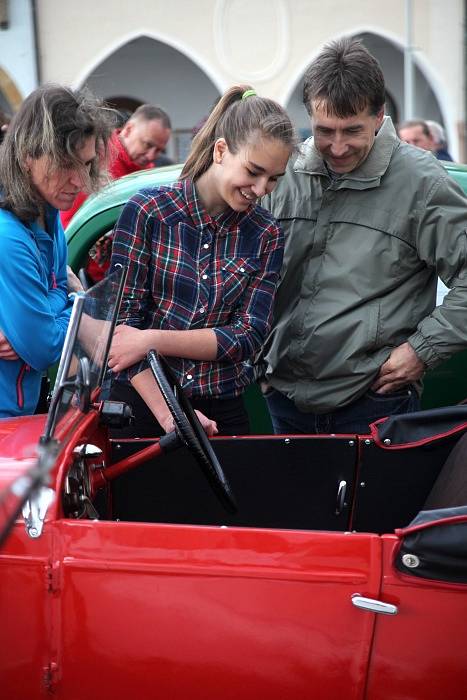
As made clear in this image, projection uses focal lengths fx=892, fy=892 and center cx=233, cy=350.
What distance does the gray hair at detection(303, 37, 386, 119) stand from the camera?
2676 millimetres

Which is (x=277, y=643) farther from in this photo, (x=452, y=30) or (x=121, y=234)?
(x=452, y=30)

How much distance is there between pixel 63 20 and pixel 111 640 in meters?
12.9

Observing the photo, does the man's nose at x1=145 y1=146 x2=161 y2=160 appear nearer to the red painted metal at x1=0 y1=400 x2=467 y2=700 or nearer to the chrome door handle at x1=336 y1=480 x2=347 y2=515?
the chrome door handle at x1=336 y1=480 x2=347 y2=515

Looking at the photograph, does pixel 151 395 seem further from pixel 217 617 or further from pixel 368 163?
pixel 368 163

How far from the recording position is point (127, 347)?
2551 millimetres

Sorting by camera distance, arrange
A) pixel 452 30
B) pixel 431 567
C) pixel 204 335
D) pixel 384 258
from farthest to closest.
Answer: pixel 452 30, pixel 384 258, pixel 204 335, pixel 431 567

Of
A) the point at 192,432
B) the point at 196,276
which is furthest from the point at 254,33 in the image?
the point at 192,432

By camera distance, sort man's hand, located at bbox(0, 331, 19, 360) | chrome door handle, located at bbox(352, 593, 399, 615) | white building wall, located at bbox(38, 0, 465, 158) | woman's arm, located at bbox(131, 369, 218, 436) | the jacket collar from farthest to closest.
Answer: white building wall, located at bbox(38, 0, 465, 158) < the jacket collar < woman's arm, located at bbox(131, 369, 218, 436) < man's hand, located at bbox(0, 331, 19, 360) < chrome door handle, located at bbox(352, 593, 399, 615)

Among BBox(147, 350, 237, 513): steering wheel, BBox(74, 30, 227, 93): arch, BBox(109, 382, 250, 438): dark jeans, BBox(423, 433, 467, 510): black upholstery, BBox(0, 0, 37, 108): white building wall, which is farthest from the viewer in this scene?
BBox(74, 30, 227, 93): arch

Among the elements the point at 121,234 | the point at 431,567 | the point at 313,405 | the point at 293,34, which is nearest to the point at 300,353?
the point at 313,405

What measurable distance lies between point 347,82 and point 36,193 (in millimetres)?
981

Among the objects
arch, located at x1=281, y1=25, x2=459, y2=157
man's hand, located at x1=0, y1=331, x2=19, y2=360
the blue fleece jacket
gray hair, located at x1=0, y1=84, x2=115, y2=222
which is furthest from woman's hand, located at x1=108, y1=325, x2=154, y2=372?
arch, located at x1=281, y1=25, x2=459, y2=157

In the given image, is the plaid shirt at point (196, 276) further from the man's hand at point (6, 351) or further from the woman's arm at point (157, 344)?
the man's hand at point (6, 351)

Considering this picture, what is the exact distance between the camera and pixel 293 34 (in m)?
13.4
